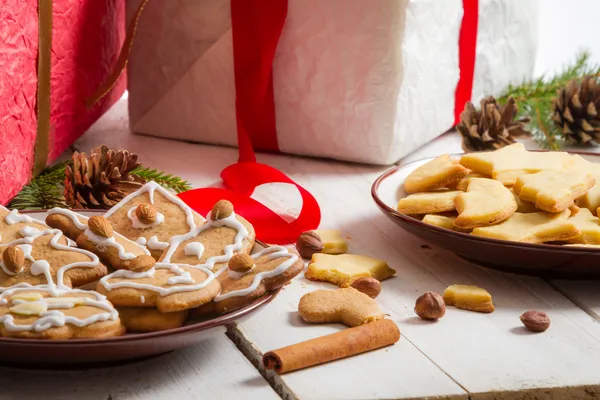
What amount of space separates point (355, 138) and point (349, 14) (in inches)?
6.9

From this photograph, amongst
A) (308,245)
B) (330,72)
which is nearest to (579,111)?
(330,72)

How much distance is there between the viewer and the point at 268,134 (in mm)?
1306

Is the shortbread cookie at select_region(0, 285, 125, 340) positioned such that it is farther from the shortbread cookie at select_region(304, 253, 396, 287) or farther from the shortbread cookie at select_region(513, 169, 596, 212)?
the shortbread cookie at select_region(513, 169, 596, 212)

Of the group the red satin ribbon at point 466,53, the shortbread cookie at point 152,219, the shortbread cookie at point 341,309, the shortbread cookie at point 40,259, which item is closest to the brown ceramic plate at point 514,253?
the shortbread cookie at point 341,309

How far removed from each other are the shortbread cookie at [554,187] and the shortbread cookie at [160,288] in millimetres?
359

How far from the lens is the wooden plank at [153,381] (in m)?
0.64

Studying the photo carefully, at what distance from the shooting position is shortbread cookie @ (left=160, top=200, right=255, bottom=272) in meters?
0.73

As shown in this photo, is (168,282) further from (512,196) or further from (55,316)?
(512,196)

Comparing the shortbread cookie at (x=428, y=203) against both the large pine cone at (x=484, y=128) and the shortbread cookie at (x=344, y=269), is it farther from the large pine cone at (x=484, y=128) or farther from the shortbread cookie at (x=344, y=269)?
the large pine cone at (x=484, y=128)

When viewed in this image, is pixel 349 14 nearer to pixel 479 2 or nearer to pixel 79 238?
pixel 479 2

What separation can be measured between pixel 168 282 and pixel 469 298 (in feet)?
1.00

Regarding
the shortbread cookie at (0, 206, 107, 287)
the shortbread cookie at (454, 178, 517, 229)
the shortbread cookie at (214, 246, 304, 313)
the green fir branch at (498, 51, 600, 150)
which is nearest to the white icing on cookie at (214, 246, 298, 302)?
the shortbread cookie at (214, 246, 304, 313)

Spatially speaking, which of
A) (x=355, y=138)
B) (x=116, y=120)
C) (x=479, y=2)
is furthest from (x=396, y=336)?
(x=116, y=120)

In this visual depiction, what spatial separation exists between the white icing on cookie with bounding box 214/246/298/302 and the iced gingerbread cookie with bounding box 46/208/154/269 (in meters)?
0.07
